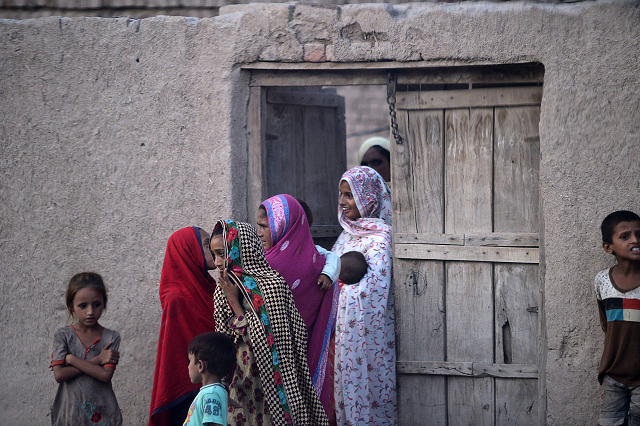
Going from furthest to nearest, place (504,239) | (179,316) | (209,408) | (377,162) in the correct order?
1. (377,162)
2. (504,239)
3. (179,316)
4. (209,408)

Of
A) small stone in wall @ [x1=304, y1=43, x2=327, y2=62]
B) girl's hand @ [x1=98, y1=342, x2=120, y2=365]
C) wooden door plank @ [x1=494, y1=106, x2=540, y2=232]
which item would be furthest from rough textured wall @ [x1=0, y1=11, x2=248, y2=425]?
wooden door plank @ [x1=494, y1=106, x2=540, y2=232]

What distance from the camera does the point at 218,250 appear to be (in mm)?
2945

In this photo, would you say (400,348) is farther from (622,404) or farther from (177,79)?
(177,79)

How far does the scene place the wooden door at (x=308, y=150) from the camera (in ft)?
14.6

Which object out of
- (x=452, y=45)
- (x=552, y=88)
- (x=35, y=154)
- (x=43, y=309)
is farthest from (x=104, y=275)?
(x=552, y=88)

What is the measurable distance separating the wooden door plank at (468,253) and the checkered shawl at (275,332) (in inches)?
43.9

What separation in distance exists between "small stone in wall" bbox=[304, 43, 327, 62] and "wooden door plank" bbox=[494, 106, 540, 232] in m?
1.07

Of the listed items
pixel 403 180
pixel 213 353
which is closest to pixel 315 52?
pixel 403 180

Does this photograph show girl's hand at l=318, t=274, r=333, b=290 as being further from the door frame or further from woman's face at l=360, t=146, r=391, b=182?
woman's face at l=360, t=146, r=391, b=182

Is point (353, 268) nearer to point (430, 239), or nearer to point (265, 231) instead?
point (430, 239)

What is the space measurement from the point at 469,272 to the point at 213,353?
1.82m

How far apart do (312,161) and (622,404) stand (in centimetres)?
265

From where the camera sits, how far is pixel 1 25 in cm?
392

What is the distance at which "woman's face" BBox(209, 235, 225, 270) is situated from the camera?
9.60 feet
